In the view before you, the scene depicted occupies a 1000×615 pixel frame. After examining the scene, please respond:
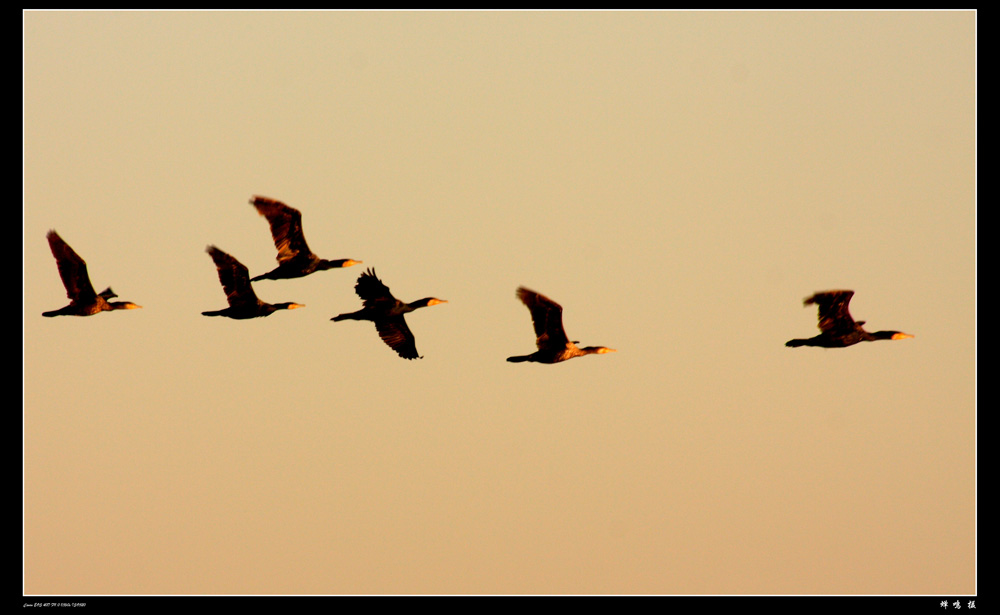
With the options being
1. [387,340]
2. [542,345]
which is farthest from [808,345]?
[387,340]

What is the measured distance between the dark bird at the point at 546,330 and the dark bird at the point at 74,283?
9.07 meters

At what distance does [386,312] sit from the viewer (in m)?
52.2

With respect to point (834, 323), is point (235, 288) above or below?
above

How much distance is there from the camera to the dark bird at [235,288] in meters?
51.7

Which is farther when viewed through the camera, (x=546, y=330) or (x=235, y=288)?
(x=235, y=288)

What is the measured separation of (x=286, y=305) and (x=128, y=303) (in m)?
3.51

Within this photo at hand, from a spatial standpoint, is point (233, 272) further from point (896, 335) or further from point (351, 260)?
point (896, 335)

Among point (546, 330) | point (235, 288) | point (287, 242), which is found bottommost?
point (546, 330)

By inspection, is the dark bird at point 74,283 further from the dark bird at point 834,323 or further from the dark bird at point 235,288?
the dark bird at point 834,323

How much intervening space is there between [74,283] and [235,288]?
3.39 metres

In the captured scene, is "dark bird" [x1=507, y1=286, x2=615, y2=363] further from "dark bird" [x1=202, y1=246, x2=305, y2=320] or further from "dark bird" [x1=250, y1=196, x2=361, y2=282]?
"dark bird" [x1=202, y1=246, x2=305, y2=320]

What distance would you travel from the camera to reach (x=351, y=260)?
52.2 m

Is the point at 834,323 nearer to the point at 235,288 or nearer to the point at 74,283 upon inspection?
the point at 235,288

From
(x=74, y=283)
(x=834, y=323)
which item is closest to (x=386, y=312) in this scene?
(x=74, y=283)
